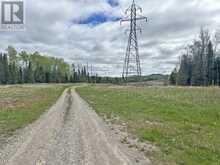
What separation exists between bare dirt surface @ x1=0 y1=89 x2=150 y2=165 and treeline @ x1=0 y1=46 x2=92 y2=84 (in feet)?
282

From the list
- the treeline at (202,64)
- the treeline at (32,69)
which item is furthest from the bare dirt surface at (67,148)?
the treeline at (32,69)

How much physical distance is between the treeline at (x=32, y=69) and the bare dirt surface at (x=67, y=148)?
85.9m

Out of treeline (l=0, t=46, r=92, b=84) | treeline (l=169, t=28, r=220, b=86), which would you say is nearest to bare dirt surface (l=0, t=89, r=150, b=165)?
treeline (l=169, t=28, r=220, b=86)

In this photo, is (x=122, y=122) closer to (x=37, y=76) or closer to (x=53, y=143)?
(x=53, y=143)

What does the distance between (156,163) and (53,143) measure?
3.50m

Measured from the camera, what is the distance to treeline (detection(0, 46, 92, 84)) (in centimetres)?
9050

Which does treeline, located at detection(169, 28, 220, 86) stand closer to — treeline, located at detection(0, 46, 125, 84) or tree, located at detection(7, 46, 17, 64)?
treeline, located at detection(0, 46, 125, 84)

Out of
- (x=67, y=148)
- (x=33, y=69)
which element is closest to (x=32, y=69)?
(x=33, y=69)

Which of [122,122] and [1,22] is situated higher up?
[1,22]

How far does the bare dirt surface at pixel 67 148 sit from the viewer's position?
6470 millimetres

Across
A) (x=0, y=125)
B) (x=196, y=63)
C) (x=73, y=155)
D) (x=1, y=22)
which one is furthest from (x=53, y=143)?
(x=196, y=63)

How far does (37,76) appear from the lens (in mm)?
101688

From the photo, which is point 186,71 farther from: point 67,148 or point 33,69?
point 67,148

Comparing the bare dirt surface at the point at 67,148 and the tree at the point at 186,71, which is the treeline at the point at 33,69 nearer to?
the tree at the point at 186,71
